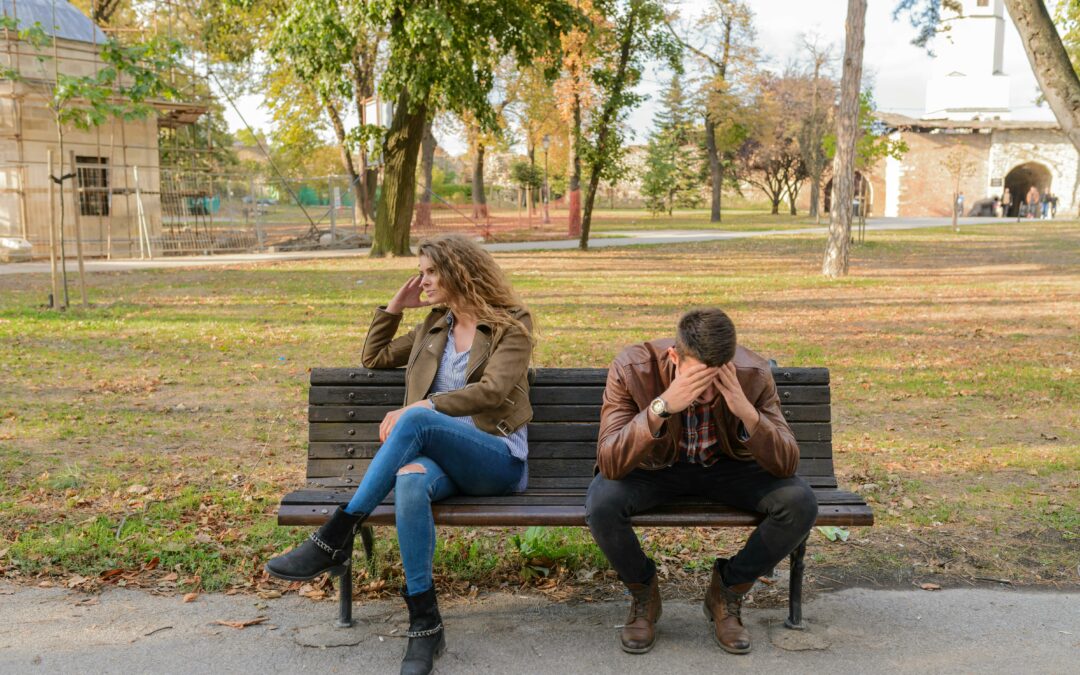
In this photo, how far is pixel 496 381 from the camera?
4020 millimetres

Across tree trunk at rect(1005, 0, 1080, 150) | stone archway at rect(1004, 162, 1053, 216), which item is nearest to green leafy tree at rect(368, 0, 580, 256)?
tree trunk at rect(1005, 0, 1080, 150)

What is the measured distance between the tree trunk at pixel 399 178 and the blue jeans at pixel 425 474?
18156 mm

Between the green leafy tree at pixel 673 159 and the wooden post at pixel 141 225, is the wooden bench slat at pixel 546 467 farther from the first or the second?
the green leafy tree at pixel 673 159

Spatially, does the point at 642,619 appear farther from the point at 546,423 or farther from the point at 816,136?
the point at 816,136

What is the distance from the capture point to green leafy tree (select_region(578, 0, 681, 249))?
77.3ft

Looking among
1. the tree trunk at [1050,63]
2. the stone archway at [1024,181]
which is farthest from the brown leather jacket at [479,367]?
the stone archway at [1024,181]

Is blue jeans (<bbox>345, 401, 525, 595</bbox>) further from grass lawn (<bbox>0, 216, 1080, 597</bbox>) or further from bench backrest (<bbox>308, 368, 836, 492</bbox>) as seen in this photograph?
grass lawn (<bbox>0, 216, 1080, 597</bbox>)

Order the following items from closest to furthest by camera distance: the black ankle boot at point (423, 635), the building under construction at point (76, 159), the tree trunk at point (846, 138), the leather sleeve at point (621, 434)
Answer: the black ankle boot at point (423, 635)
the leather sleeve at point (621, 434)
the tree trunk at point (846, 138)
the building under construction at point (76, 159)

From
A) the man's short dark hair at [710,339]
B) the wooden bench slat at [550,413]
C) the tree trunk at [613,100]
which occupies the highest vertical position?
the tree trunk at [613,100]

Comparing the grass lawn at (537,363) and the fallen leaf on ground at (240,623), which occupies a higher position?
the grass lawn at (537,363)

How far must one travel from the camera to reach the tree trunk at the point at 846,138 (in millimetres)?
17547

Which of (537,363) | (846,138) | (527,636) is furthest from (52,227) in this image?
(846,138)

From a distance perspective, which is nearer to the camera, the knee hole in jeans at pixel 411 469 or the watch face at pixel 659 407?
the watch face at pixel 659 407

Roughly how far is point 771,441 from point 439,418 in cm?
122
